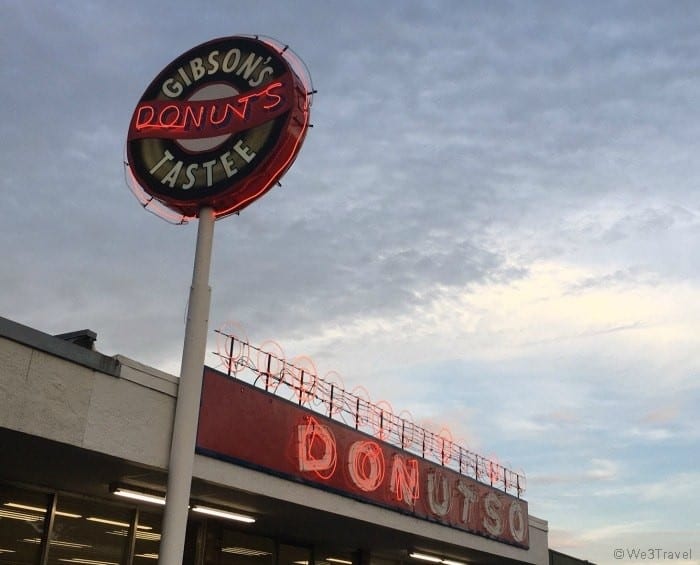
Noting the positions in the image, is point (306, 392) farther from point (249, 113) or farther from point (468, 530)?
point (468, 530)

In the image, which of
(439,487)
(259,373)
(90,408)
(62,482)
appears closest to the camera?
(90,408)

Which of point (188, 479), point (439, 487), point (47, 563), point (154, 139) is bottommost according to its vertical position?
point (47, 563)

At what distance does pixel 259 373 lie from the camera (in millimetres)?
17891

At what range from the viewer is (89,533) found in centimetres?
1730

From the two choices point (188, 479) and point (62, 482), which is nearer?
point (188, 479)

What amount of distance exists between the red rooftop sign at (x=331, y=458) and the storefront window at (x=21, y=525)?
3605 millimetres

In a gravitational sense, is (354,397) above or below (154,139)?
Answer: below

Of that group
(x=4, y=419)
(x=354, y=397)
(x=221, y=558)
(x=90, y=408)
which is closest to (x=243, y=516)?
(x=221, y=558)

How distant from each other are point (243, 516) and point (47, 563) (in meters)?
4.18

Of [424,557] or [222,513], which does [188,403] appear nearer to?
[222,513]

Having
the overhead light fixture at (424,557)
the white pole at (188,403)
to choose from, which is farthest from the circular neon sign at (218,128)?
the overhead light fixture at (424,557)

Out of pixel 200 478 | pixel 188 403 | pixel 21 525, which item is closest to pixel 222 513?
pixel 200 478

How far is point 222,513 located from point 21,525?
3.96 meters

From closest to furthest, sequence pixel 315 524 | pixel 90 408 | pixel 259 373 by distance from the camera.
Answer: pixel 90 408 < pixel 259 373 < pixel 315 524
